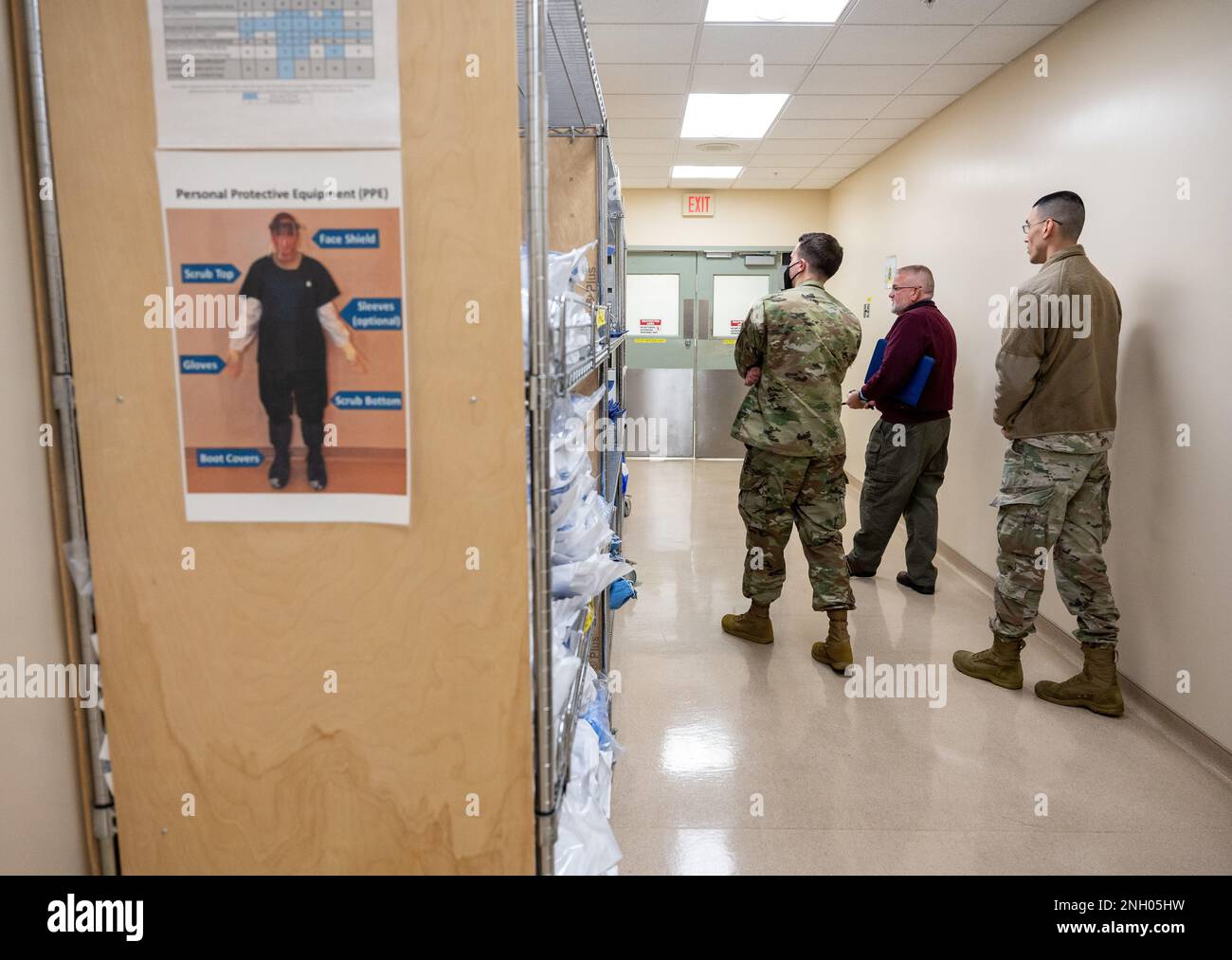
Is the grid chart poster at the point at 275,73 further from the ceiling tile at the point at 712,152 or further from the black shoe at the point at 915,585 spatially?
the ceiling tile at the point at 712,152

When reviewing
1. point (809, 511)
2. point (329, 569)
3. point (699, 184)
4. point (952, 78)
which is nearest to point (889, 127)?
point (952, 78)

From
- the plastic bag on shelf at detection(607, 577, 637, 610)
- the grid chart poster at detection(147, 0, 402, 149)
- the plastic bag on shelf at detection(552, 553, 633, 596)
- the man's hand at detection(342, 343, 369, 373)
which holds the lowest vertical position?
the plastic bag on shelf at detection(607, 577, 637, 610)

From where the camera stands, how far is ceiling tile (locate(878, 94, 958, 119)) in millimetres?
4910

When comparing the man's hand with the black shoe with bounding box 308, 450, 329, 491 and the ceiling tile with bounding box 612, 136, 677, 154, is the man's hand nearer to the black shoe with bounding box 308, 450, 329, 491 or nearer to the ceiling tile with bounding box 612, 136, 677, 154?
the black shoe with bounding box 308, 450, 329, 491

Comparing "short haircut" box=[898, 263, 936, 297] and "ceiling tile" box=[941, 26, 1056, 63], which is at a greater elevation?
"ceiling tile" box=[941, 26, 1056, 63]

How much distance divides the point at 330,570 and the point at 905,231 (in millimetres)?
5786

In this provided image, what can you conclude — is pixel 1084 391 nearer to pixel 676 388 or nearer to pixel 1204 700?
pixel 1204 700

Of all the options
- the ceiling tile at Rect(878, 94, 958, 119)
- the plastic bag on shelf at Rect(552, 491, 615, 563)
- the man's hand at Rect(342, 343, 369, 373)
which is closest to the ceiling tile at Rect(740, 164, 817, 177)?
the ceiling tile at Rect(878, 94, 958, 119)

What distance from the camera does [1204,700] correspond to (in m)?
2.74

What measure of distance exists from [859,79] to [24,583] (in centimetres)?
462

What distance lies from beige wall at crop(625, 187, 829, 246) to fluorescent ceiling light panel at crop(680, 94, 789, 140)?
96.5 inches

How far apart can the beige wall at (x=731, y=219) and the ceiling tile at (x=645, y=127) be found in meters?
2.45
